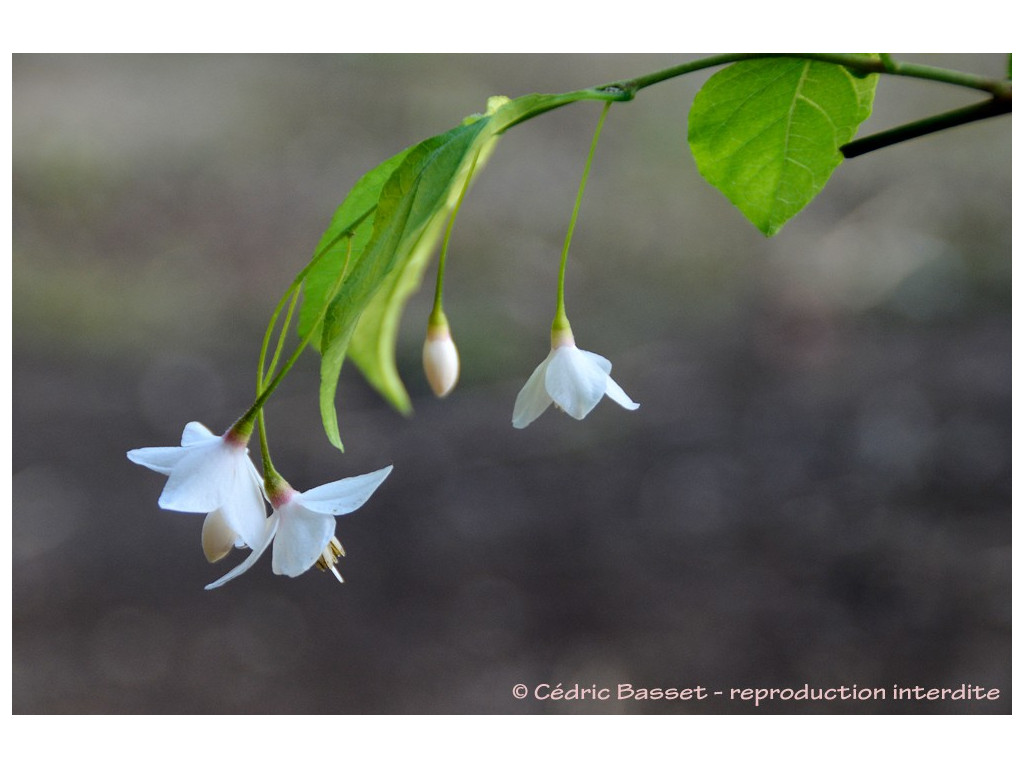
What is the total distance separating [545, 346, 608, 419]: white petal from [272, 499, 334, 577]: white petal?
0.48 ft

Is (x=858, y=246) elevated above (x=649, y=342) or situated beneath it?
elevated above

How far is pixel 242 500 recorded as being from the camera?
0.48 metres

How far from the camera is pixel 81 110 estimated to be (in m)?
1.92

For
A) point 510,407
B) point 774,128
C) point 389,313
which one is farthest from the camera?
point 510,407

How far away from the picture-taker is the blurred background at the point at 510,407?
168cm

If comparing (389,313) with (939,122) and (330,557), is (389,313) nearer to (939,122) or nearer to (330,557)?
(330,557)

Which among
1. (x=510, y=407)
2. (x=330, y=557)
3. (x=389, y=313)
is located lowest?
(x=510, y=407)

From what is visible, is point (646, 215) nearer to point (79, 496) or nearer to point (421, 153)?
point (79, 496)

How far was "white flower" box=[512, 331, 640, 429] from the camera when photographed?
0.54 m

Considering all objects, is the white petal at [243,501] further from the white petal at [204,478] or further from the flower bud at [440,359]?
the flower bud at [440,359]

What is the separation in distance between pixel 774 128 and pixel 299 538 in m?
0.33

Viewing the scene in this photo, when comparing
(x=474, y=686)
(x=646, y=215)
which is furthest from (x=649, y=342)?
(x=474, y=686)

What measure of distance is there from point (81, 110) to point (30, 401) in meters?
0.59

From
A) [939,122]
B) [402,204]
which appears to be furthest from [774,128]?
[402,204]
